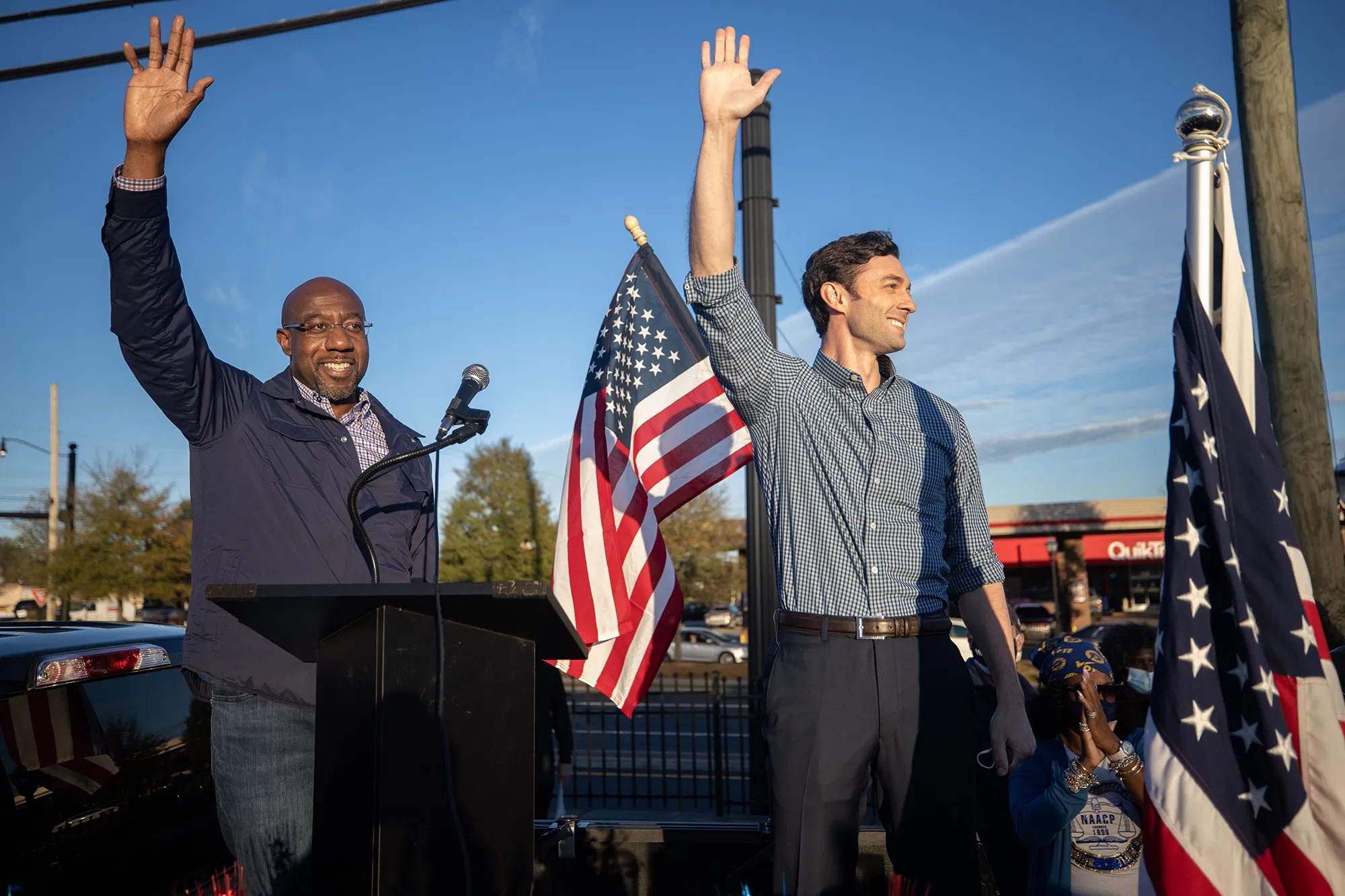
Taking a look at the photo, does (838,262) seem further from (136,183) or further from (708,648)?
(708,648)

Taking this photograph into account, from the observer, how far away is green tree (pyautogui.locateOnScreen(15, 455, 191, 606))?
109 ft

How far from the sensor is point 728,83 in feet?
9.00

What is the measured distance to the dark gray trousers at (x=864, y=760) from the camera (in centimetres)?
253

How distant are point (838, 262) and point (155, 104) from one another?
2.00 m

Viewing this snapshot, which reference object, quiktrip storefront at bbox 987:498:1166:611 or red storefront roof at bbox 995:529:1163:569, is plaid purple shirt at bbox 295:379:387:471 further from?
red storefront roof at bbox 995:529:1163:569

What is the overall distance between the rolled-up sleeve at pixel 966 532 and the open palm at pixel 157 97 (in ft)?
7.90

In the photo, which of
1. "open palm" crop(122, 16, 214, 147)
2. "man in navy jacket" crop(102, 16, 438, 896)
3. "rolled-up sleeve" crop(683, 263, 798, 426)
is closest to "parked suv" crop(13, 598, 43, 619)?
"man in navy jacket" crop(102, 16, 438, 896)

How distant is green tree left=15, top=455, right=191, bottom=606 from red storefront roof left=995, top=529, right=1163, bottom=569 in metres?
31.3

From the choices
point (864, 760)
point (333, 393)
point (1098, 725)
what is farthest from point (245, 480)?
point (1098, 725)

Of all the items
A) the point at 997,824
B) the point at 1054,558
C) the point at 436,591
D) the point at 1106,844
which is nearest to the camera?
the point at 436,591

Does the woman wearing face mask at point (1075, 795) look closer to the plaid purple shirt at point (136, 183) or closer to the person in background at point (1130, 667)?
the person in background at point (1130, 667)

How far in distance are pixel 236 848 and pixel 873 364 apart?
2290 mm

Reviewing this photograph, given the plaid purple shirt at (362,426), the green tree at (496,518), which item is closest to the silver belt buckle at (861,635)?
the plaid purple shirt at (362,426)

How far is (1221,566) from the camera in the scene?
2.33m
